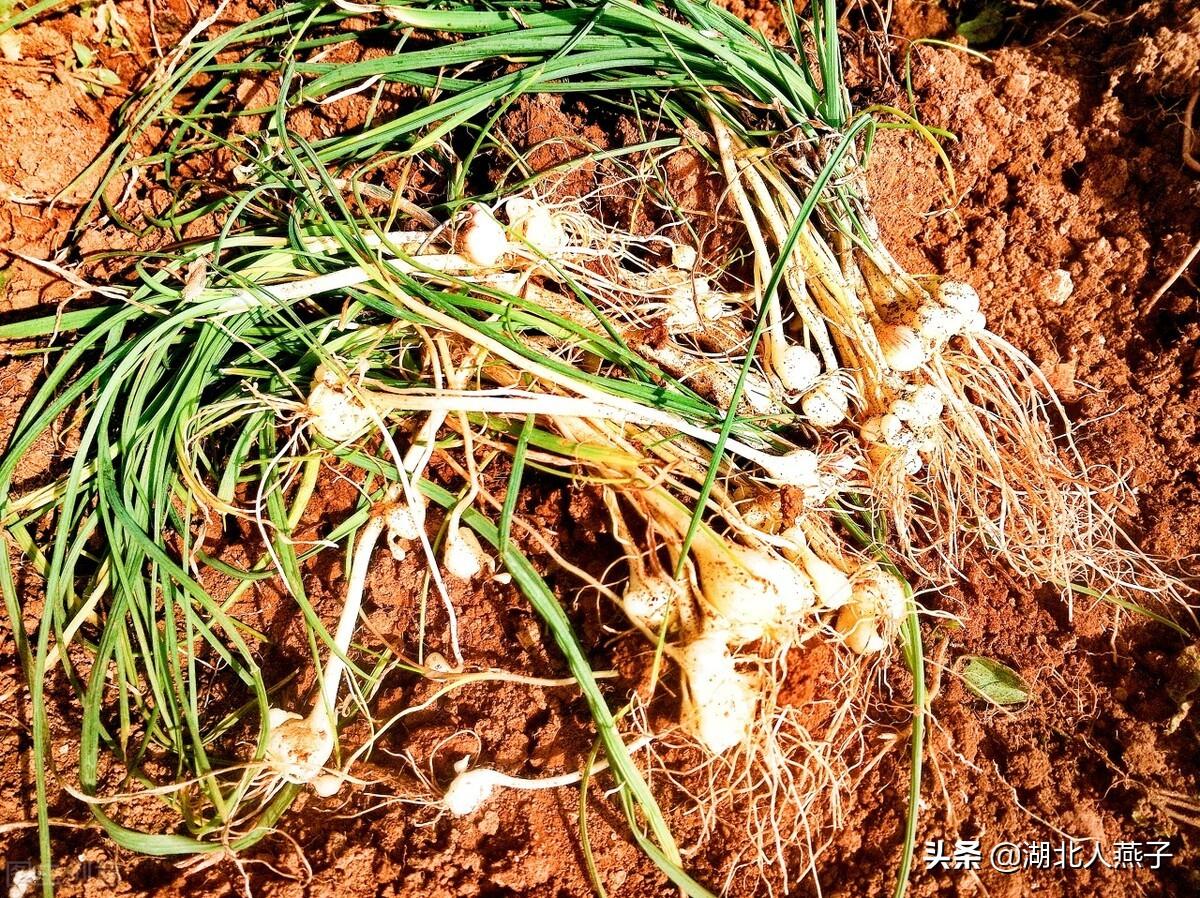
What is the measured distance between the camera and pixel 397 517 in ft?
4.00

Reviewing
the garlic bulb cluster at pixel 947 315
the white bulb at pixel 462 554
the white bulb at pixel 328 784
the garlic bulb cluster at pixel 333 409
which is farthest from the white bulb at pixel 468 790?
the garlic bulb cluster at pixel 947 315

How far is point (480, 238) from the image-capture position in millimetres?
1200

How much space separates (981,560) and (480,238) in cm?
104

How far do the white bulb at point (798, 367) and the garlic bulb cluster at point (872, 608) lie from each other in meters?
0.32

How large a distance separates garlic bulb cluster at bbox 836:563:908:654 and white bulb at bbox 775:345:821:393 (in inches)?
12.6

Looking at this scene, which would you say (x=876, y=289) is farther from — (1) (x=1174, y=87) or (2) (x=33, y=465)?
(2) (x=33, y=465)

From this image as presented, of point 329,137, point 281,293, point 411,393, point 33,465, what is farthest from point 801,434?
point 33,465

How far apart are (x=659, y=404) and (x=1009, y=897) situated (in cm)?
89

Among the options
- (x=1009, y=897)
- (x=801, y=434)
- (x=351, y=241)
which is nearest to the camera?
(x=1009, y=897)

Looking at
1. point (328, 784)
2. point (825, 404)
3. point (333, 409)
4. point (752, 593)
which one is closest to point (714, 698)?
point (752, 593)

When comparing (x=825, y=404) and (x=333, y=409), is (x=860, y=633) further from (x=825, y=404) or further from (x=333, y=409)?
(x=333, y=409)

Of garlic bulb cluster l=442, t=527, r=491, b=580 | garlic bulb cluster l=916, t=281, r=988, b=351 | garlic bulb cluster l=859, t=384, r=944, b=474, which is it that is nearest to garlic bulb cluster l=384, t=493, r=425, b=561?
garlic bulb cluster l=442, t=527, r=491, b=580

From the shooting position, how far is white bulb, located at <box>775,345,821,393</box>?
1.26m

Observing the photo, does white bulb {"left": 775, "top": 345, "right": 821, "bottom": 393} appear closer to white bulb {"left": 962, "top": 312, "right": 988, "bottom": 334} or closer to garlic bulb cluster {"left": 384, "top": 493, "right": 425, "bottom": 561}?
white bulb {"left": 962, "top": 312, "right": 988, "bottom": 334}
